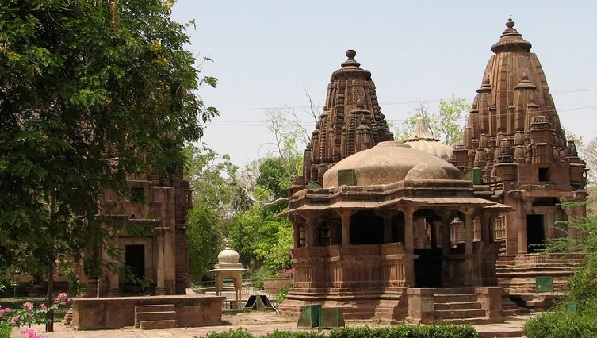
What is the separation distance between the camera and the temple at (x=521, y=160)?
108 ft

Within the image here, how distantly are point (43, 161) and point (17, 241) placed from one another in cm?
144

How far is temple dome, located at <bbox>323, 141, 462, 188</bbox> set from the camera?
26828 mm

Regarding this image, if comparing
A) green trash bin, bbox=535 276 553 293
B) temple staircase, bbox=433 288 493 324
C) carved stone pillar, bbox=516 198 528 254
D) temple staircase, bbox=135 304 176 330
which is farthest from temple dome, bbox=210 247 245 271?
temple staircase, bbox=433 288 493 324

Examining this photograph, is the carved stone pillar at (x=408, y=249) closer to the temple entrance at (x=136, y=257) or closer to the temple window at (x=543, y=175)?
the temple entrance at (x=136, y=257)

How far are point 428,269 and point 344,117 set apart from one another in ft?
44.6

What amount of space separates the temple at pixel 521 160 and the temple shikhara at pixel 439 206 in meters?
0.05

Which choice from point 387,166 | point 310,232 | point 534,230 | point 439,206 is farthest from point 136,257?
point 534,230

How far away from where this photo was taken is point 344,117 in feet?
133

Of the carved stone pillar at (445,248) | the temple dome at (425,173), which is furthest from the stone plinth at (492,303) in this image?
the temple dome at (425,173)

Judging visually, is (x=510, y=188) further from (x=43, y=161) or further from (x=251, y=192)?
(x=251, y=192)

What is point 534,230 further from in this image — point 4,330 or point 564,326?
point 4,330

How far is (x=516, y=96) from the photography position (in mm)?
37312

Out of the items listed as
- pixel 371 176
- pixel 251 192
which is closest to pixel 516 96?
pixel 371 176

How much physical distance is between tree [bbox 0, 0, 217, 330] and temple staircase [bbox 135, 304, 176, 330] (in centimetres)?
549
